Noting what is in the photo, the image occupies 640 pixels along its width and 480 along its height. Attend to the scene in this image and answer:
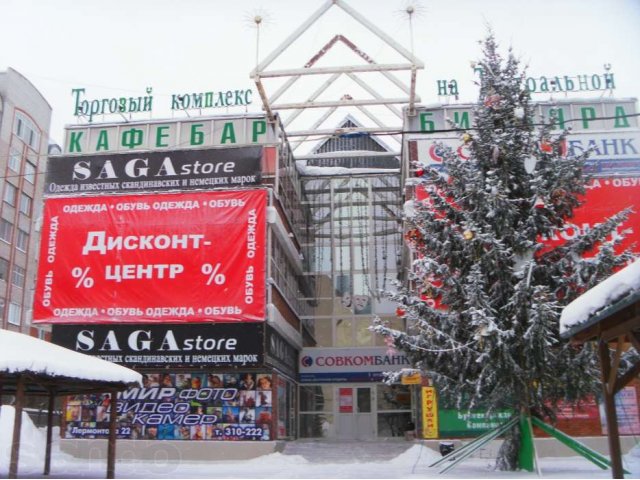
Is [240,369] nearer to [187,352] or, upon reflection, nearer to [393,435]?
[187,352]

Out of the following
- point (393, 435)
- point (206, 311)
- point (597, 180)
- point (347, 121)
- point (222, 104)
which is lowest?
point (393, 435)

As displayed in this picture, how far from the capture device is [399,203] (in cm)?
3034

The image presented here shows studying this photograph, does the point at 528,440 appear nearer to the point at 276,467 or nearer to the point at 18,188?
the point at 276,467

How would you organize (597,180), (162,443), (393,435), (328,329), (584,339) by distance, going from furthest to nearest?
(328,329) → (393,435) → (597,180) → (162,443) → (584,339)

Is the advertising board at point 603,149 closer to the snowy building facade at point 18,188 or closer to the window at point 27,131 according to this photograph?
the snowy building facade at point 18,188

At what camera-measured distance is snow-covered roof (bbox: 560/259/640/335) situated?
7719 mm

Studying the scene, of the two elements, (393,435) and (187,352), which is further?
(393,435)

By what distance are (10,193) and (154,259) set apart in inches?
1268

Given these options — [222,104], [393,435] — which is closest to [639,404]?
[393,435]

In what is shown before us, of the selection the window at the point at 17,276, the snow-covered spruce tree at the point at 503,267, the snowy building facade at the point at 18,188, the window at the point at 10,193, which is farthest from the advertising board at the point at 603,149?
the window at the point at 17,276

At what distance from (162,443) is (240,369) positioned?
3.14 meters

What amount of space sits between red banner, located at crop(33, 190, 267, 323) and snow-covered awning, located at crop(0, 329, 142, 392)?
740 cm

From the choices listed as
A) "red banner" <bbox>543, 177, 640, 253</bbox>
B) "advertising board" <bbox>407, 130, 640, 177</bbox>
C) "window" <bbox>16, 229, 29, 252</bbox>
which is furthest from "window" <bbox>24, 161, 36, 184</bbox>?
"red banner" <bbox>543, 177, 640, 253</bbox>

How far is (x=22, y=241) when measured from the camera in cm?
5059
